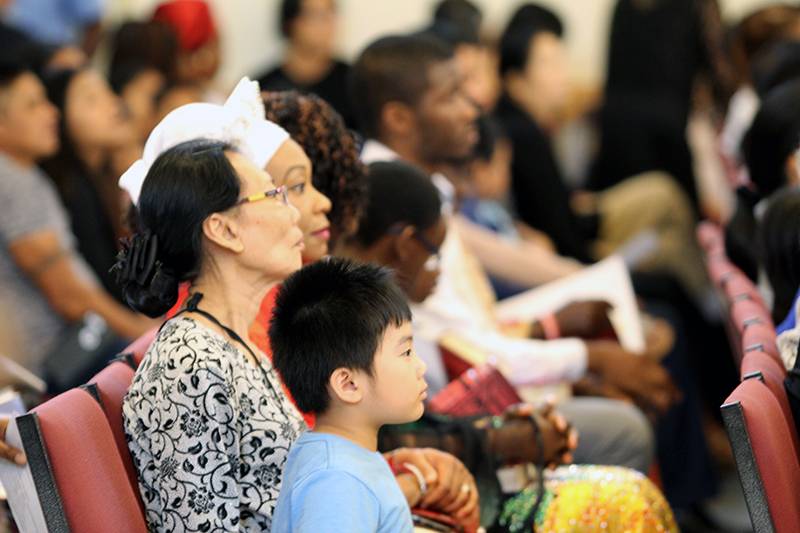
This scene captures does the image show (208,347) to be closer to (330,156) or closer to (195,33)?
(330,156)

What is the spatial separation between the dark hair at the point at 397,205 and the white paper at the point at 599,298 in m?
0.97

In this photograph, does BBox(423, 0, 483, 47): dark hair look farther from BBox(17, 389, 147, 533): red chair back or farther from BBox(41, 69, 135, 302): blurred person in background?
BBox(17, 389, 147, 533): red chair back

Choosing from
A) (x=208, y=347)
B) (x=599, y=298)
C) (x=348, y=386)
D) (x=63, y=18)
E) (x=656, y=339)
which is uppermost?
(x=63, y=18)

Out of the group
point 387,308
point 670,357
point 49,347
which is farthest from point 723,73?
point 387,308

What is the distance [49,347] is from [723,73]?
150 inches

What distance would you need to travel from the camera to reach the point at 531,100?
646 cm

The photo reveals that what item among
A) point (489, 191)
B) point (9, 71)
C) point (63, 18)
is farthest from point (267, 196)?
point (63, 18)

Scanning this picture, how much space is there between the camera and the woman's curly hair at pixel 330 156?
3143 mm

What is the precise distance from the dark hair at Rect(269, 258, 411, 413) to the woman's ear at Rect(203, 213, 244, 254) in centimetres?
18

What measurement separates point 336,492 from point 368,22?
5.38 meters

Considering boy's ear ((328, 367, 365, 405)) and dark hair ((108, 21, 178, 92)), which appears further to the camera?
dark hair ((108, 21, 178, 92))

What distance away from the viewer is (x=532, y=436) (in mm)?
3039

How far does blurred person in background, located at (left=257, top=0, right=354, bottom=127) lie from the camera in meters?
6.29

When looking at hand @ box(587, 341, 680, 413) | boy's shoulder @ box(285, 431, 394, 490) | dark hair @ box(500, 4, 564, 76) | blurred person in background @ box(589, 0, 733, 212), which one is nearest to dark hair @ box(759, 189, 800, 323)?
hand @ box(587, 341, 680, 413)
